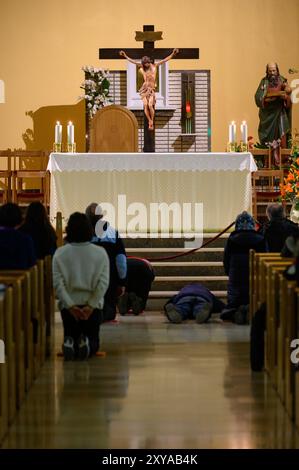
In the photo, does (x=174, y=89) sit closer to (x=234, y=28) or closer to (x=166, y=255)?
(x=234, y=28)

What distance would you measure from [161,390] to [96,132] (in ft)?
23.3

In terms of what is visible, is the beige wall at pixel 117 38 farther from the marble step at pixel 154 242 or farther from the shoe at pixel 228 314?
the shoe at pixel 228 314

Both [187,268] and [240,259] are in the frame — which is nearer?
[240,259]

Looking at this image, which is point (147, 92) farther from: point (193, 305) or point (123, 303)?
point (193, 305)

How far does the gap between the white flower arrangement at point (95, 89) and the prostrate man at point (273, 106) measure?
7.77 feet

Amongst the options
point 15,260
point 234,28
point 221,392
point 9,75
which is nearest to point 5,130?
point 9,75

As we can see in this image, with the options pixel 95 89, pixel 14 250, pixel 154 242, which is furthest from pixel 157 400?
pixel 95 89

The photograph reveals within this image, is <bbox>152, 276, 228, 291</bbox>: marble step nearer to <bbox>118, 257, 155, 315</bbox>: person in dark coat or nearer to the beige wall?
<bbox>118, 257, 155, 315</bbox>: person in dark coat

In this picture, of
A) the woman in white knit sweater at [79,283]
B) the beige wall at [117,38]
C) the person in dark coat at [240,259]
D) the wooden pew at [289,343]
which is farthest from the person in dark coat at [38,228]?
the beige wall at [117,38]

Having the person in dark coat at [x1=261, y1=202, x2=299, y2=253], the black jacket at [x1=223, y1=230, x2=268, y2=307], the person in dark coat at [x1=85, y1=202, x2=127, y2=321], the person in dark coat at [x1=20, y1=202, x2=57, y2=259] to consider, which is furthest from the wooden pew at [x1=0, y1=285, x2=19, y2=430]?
the person in dark coat at [x1=261, y1=202, x2=299, y2=253]

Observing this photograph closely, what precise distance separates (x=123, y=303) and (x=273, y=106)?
19.8ft

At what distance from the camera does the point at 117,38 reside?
Result: 16328 mm

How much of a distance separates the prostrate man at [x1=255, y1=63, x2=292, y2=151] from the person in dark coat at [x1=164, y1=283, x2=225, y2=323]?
5713 millimetres

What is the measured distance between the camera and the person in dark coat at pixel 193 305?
32.0 ft
